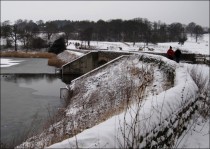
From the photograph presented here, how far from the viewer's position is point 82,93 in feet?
74.3

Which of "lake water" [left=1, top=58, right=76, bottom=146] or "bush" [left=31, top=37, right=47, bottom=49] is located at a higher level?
"bush" [left=31, top=37, right=47, bottom=49]

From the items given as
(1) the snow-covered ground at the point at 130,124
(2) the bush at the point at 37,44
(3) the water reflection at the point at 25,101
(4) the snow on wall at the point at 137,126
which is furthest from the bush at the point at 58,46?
(4) the snow on wall at the point at 137,126

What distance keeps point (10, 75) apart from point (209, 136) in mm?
30061

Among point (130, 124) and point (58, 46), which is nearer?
point (130, 124)

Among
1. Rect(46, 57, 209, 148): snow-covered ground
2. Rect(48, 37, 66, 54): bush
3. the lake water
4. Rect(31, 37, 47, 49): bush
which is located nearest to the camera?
Rect(46, 57, 209, 148): snow-covered ground

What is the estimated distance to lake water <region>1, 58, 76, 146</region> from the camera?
14.8 m

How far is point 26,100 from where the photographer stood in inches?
830

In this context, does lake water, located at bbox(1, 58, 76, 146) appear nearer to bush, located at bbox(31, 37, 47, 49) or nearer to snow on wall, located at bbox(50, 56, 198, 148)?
snow on wall, located at bbox(50, 56, 198, 148)

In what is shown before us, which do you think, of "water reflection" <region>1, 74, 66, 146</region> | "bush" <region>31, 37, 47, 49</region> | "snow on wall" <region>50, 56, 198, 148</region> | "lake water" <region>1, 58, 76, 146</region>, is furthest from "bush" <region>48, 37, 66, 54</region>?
"snow on wall" <region>50, 56, 198, 148</region>

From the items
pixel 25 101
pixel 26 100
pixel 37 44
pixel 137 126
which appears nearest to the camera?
pixel 137 126

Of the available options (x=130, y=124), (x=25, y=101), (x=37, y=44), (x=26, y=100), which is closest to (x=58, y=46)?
(x=37, y=44)

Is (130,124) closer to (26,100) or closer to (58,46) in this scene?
(26,100)

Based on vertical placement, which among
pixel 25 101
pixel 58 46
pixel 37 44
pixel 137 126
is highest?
pixel 37 44

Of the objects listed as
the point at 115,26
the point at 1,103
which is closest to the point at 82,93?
the point at 1,103
